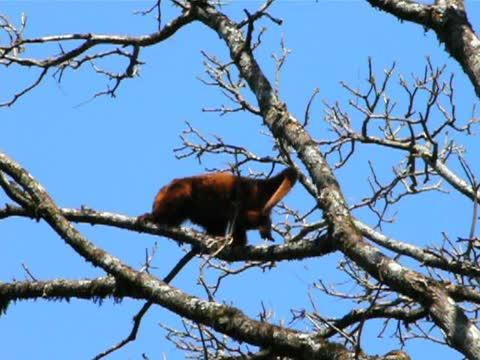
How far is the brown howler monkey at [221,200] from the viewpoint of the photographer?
8.66 metres

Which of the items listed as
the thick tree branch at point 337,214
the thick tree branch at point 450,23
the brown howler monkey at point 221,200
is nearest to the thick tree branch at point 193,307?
the thick tree branch at point 337,214

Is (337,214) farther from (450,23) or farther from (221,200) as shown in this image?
(221,200)

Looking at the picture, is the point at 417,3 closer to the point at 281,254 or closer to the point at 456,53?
the point at 456,53

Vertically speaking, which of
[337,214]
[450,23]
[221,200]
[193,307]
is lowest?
[193,307]

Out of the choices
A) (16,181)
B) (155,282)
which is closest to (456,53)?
(155,282)

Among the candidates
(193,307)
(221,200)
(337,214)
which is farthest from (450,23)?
(221,200)

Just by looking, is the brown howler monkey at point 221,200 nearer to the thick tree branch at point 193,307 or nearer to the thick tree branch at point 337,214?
the thick tree branch at point 337,214

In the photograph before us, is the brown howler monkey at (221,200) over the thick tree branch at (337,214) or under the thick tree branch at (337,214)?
over

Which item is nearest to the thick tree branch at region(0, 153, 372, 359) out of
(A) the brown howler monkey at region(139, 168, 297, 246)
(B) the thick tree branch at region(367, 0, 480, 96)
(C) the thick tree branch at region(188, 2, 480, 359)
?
(C) the thick tree branch at region(188, 2, 480, 359)

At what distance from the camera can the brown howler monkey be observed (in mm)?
8664

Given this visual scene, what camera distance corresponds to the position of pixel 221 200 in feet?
30.2

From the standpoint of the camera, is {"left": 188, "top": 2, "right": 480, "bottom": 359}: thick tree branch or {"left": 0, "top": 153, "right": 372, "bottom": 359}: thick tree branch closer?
{"left": 188, "top": 2, "right": 480, "bottom": 359}: thick tree branch

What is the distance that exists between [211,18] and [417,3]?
206 centimetres

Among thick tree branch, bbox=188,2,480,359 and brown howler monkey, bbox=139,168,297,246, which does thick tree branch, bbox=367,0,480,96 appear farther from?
brown howler monkey, bbox=139,168,297,246
